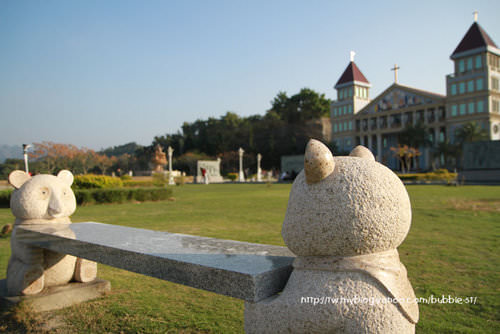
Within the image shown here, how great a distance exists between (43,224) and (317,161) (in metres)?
3.38

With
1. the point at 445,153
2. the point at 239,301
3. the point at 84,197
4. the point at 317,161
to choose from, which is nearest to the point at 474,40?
the point at 445,153

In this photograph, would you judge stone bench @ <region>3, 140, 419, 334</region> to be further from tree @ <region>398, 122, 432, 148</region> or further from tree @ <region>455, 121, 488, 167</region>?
tree @ <region>398, 122, 432, 148</region>

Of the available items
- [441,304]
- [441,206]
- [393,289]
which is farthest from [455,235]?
[393,289]

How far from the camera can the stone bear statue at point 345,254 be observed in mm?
1726

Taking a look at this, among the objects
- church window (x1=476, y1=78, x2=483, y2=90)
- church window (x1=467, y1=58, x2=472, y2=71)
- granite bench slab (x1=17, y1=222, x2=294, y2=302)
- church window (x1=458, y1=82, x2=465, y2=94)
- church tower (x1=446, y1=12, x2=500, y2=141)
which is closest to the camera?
granite bench slab (x1=17, y1=222, x2=294, y2=302)

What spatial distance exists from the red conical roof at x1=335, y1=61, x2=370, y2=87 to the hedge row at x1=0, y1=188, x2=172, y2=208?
47.5 meters

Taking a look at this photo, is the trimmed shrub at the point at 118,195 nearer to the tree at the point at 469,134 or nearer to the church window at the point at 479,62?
the tree at the point at 469,134

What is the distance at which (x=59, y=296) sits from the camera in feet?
12.6

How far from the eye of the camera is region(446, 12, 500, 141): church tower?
42312mm

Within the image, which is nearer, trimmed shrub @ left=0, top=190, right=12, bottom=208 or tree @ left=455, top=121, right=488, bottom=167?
trimmed shrub @ left=0, top=190, right=12, bottom=208

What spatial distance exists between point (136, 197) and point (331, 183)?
49.4 ft

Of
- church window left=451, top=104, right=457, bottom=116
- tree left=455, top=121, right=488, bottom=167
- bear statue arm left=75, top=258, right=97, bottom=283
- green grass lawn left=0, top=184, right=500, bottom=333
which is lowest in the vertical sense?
green grass lawn left=0, top=184, right=500, bottom=333

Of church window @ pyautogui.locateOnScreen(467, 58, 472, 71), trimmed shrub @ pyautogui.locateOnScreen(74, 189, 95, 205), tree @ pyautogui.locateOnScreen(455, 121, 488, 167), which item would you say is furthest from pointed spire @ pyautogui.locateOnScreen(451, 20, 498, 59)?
trimmed shrub @ pyautogui.locateOnScreen(74, 189, 95, 205)

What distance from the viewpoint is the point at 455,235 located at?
23.0ft
